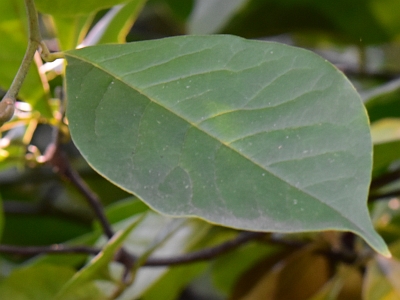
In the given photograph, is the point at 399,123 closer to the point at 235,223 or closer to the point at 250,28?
the point at 235,223

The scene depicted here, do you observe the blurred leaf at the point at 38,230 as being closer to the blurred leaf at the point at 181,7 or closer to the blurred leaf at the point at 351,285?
the blurred leaf at the point at 181,7

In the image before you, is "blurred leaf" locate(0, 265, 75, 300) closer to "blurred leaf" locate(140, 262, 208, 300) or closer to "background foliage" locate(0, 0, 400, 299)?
"background foliage" locate(0, 0, 400, 299)

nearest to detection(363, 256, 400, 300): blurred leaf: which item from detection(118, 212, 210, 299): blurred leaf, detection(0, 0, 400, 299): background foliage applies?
detection(0, 0, 400, 299): background foliage

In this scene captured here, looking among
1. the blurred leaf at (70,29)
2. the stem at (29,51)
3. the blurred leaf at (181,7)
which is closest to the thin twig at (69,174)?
the blurred leaf at (70,29)

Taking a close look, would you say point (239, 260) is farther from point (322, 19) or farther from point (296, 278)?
point (322, 19)

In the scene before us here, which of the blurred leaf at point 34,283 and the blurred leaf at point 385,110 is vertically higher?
the blurred leaf at point 34,283

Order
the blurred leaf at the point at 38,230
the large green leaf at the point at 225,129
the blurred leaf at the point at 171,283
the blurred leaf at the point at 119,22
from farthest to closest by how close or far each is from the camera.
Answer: the blurred leaf at the point at 38,230 < the blurred leaf at the point at 171,283 < the blurred leaf at the point at 119,22 < the large green leaf at the point at 225,129
